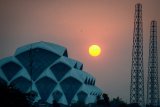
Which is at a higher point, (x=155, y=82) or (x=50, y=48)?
(x=50, y=48)

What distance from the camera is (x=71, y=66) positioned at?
98688 mm

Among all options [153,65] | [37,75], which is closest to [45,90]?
[37,75]

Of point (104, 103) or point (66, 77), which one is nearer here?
point (104, 103)

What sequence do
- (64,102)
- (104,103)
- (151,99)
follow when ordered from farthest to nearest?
(64,102) < (151,99) < (104,103)

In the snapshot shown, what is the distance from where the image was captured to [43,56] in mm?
101188

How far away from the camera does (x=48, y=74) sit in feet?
323

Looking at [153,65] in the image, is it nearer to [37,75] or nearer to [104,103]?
[104,103]

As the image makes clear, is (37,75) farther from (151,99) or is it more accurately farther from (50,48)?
(151,99)

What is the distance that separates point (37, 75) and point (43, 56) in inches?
145

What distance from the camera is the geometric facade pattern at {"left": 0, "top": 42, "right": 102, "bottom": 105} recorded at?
98.6 m

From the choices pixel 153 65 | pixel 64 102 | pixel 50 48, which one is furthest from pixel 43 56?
pixel 153 65

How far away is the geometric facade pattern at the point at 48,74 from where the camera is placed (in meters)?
98.6

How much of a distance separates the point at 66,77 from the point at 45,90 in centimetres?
485

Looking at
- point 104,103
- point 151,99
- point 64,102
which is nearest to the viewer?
point 104,103
